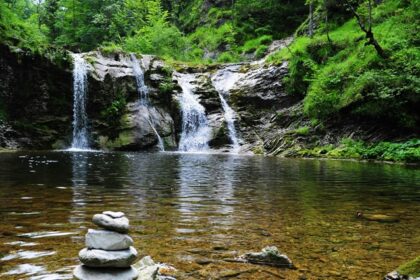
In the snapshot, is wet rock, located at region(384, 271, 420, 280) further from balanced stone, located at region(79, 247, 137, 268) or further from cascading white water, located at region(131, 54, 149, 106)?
cascading white water, located at region(131, 54, 149, 106)

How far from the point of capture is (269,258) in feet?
14.8

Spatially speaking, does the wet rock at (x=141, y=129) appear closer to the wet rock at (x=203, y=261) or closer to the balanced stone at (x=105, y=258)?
the wet rock at (x=203, y=261)

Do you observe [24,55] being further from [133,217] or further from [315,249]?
[315,249]

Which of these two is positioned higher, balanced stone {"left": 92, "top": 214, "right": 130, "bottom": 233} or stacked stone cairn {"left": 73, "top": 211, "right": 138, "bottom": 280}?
balanced stone {"left": 92, "top": 214, "right": 130, "bottom": 233}

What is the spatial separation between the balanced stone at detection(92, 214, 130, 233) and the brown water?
73 cm

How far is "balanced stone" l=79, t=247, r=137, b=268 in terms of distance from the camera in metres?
3.46

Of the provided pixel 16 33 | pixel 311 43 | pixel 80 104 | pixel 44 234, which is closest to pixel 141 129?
pixel 80 104

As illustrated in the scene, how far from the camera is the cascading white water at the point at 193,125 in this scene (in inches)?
1248

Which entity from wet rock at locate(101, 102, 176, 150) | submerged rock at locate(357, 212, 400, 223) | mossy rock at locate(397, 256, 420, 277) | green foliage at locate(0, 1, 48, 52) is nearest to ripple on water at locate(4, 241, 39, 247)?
mossy rock at locate(397, 256, 420, 277)

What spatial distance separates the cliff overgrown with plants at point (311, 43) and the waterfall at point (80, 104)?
80.6 inches

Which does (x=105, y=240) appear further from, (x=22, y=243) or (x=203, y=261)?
(x=22, y=243)

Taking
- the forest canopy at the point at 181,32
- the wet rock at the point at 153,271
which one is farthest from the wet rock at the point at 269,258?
the forest canopy at the point at 181,32

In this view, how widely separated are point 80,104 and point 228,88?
12.5 metres

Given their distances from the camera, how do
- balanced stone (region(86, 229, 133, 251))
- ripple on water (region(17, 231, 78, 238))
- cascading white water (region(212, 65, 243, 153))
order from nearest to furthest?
balanced stone (region(86, 229, 133, 251)) → ripple on water (region(17, 231, 78, 238)) → cascading white water (region(212, 65, 243, 153))
